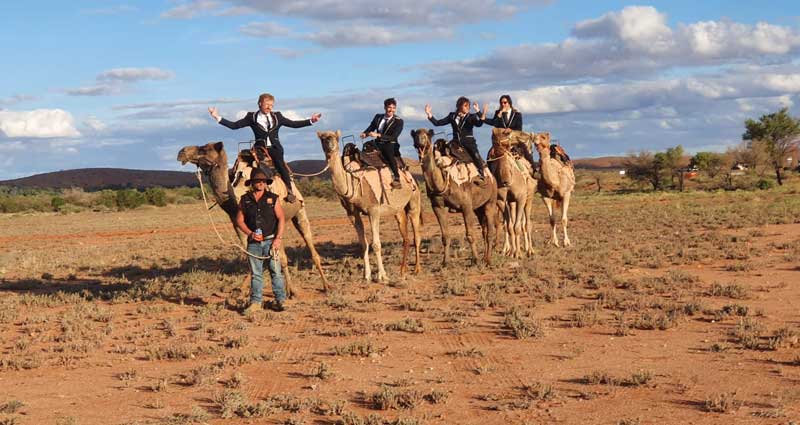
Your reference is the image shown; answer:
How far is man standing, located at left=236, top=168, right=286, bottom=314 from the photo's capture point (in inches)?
476

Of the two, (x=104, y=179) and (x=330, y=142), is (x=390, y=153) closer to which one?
(x=330, y=142)

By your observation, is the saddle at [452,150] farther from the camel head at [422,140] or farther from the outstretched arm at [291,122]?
the outstretched arm at [291,122]

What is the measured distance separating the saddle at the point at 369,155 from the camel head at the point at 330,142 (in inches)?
33.3

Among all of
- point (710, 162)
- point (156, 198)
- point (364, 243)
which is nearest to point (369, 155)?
point (364, 243)

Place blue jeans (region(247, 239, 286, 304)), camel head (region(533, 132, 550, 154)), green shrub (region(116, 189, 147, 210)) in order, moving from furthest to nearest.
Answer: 1. green shrub (region(116, 189, 147, 210))
2. camel head (region(533, 132, 550, 154))
3. blue jeans (region(247, 239, 286, 304))

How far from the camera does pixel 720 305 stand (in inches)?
454

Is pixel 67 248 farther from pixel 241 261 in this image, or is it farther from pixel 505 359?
pixel 505 359

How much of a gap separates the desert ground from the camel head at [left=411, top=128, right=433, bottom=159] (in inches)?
90.8

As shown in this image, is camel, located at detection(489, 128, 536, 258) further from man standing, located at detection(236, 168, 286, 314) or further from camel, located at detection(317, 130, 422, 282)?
man standing, located at detection(236, 168, 286, 314)

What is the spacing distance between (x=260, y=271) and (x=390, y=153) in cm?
405

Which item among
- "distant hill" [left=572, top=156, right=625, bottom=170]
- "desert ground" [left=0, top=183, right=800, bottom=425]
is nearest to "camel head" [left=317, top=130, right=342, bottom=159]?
"desert ground" [left=0, top=183, right=800, bottom=425]

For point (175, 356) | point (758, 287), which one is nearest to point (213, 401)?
point (175, 356)

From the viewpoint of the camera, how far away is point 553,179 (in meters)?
19.6

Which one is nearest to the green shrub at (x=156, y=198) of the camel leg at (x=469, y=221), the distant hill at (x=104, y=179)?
the camel leg at (x=469, y=221)
